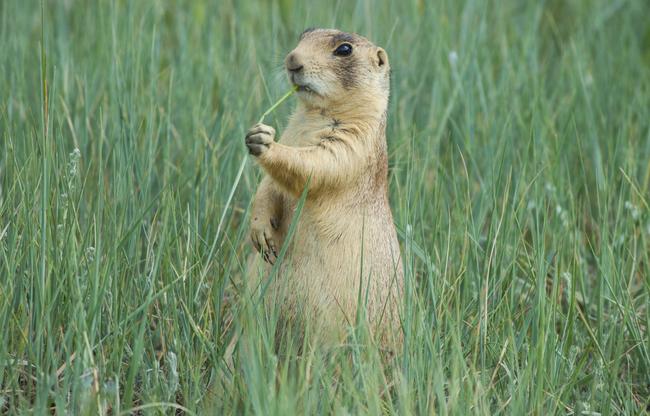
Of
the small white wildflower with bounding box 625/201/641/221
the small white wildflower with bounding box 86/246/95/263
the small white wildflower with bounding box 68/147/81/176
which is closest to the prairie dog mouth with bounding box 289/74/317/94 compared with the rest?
the small white wildflower with bounding box 68/147/81/176

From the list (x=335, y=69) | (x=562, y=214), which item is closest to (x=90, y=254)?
(x=335, y=69)

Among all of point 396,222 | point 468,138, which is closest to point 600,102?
point 468,138

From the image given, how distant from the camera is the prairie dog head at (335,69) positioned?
3494 mm

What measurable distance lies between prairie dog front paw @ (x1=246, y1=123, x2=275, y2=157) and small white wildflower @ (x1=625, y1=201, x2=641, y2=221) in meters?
1.63

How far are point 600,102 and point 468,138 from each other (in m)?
0.97

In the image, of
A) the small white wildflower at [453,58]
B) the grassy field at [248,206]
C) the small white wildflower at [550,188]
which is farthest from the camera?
the small white wildflower at [453,58]

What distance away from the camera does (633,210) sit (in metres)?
4.27

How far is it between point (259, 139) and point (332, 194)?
0.36m

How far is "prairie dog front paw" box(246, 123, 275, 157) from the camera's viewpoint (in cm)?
324

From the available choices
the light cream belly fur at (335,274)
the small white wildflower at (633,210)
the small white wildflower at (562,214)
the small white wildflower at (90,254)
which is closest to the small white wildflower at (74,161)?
the small white wildflower at (90,254)

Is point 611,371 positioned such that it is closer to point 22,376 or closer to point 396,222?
point 396,222

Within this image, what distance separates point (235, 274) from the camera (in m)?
4.12

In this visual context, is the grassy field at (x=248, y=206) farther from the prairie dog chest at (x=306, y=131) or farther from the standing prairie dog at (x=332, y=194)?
the prairie dog chest at (x=306, y=131)

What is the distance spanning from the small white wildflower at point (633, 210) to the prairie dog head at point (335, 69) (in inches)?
44.6
